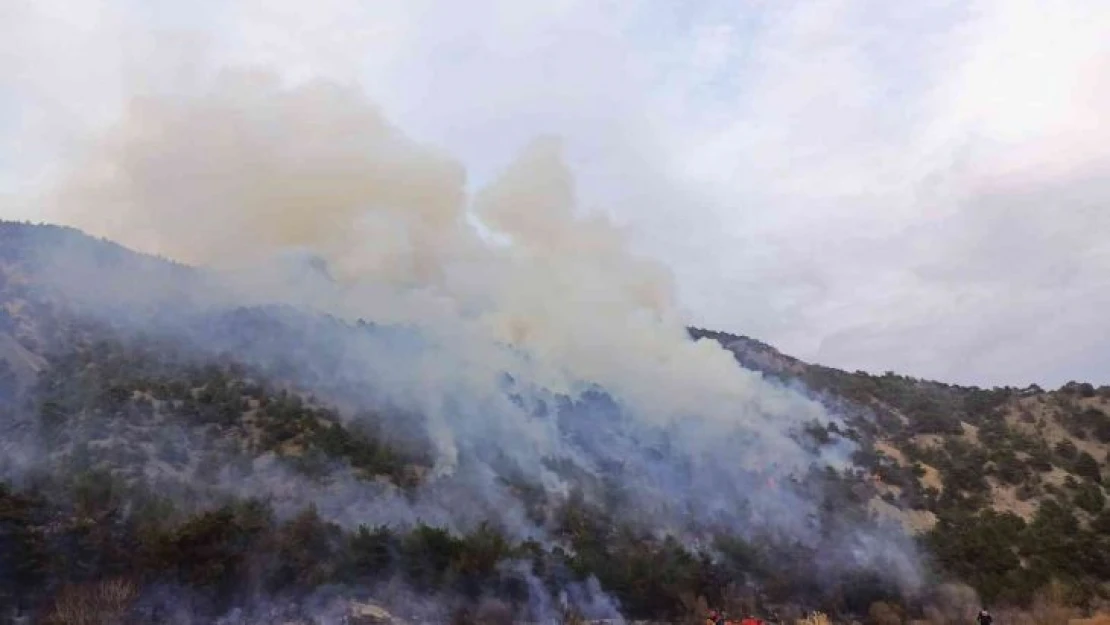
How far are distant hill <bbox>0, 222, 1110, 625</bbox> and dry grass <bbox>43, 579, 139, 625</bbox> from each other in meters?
0.21

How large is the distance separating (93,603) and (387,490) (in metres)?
15.4

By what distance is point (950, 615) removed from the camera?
44.6 meters

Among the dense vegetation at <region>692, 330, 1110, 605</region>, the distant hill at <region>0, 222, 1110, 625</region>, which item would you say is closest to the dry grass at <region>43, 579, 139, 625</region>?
the distant hill at <region>0, 222, 1110, 625</region>

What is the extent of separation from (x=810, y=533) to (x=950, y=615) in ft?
31.1

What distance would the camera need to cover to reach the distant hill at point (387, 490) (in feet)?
121

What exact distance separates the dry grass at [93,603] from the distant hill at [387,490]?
0.69ft

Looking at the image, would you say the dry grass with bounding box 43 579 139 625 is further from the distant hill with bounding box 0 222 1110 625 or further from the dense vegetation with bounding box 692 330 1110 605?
the dense vegetation with bounding box 692 330 1110 605

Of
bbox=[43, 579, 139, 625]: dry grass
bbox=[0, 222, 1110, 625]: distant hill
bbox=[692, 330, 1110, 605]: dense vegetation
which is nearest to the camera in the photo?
bbox=[43, 579, 139, 625]: dry grass

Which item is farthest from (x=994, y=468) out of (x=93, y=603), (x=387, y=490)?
(x=93, y=603)

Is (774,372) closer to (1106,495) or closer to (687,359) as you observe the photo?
(687,359)

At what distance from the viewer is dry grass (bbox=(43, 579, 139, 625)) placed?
31109 millimetres

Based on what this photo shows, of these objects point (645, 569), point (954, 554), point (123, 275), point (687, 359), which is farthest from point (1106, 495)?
point (123, 275)

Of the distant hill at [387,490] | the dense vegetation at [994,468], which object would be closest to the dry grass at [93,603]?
the distant hill at [387,490]

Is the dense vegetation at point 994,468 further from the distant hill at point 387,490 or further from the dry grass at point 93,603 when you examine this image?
the dry grass at point 93,603
